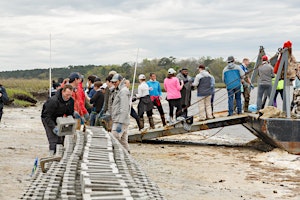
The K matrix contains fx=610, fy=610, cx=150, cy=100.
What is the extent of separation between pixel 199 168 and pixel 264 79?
15.6ft

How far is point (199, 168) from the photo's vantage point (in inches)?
548

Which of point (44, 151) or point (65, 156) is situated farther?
point (44, 151)

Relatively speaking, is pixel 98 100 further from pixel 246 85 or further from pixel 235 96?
pixel 246 85

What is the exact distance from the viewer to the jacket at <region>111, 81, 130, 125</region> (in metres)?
12.4

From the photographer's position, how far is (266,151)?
17391 mm

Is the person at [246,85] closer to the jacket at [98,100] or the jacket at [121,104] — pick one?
the jacket at [98,100]

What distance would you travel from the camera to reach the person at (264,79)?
57.2 ft

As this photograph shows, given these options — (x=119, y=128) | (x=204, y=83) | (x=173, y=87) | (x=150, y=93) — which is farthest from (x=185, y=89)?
(x=119, y=128)

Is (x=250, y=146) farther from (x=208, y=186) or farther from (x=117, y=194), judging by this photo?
(x=117, y=194)

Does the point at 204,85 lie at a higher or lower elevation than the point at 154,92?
higher

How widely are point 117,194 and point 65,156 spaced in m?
2.50

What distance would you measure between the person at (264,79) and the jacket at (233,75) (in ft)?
2.95

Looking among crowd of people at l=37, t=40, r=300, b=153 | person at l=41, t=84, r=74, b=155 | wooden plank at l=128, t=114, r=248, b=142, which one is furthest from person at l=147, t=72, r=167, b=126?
person at l=41, t=84, r=74, b=155

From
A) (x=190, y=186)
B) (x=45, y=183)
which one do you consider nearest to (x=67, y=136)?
(x=190, y=186)
